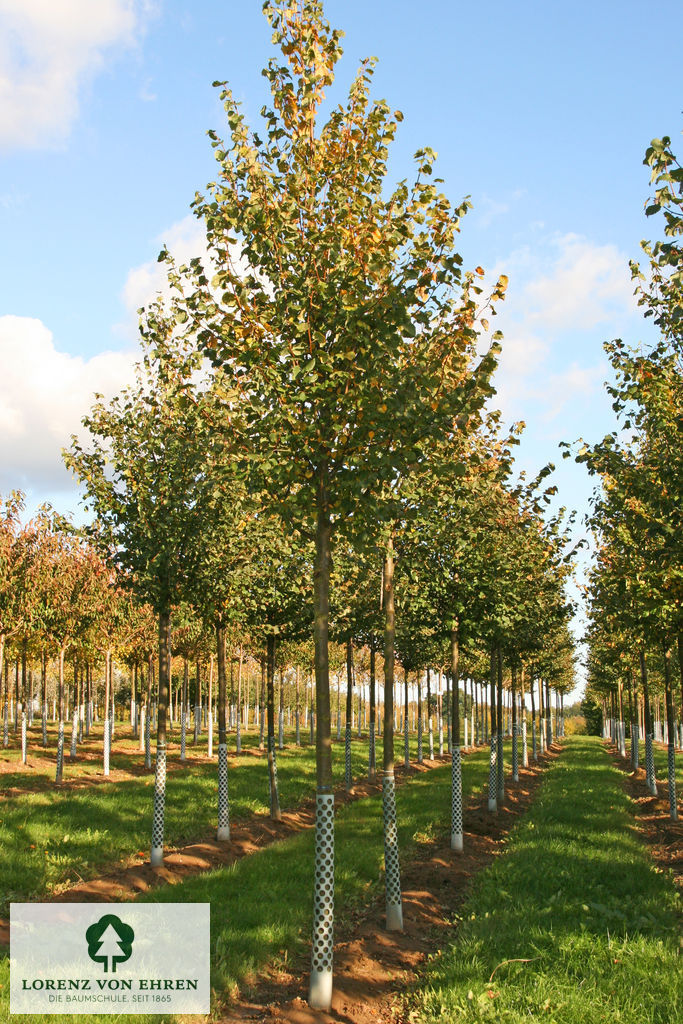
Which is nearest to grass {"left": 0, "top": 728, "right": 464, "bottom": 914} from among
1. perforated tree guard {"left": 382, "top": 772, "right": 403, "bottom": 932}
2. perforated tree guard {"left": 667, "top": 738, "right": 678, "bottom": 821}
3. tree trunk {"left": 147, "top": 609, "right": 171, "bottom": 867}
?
tree trunk {"left": 147, "top": 609, "right": 171, "bottom": 867}

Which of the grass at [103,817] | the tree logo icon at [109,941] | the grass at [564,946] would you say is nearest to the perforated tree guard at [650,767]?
the grass at [103,817]

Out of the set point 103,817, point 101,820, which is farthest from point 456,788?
point 103,817

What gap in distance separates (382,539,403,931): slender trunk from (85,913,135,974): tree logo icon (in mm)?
3466

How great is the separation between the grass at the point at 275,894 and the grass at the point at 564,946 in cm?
201

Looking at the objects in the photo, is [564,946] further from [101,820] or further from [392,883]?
[101,820]

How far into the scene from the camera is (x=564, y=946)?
814cm

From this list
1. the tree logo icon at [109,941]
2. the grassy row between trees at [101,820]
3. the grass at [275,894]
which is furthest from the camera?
the grassy row between trees at [101,820]

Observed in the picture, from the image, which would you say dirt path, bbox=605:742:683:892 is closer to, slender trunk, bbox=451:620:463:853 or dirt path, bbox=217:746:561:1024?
dirt path, bbox=217:746:561:1024

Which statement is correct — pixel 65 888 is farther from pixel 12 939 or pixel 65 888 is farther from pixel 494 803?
pixel 494 803

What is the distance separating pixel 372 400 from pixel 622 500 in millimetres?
7891

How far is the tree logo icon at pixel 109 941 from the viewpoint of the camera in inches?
348

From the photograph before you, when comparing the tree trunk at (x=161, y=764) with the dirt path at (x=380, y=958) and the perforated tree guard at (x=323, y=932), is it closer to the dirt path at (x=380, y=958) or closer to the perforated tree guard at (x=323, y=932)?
the dirt path at (x=380, y=958)

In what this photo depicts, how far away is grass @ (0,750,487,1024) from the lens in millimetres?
8961

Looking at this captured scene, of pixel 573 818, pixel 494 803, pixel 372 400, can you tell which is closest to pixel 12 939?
pixel 372 400
